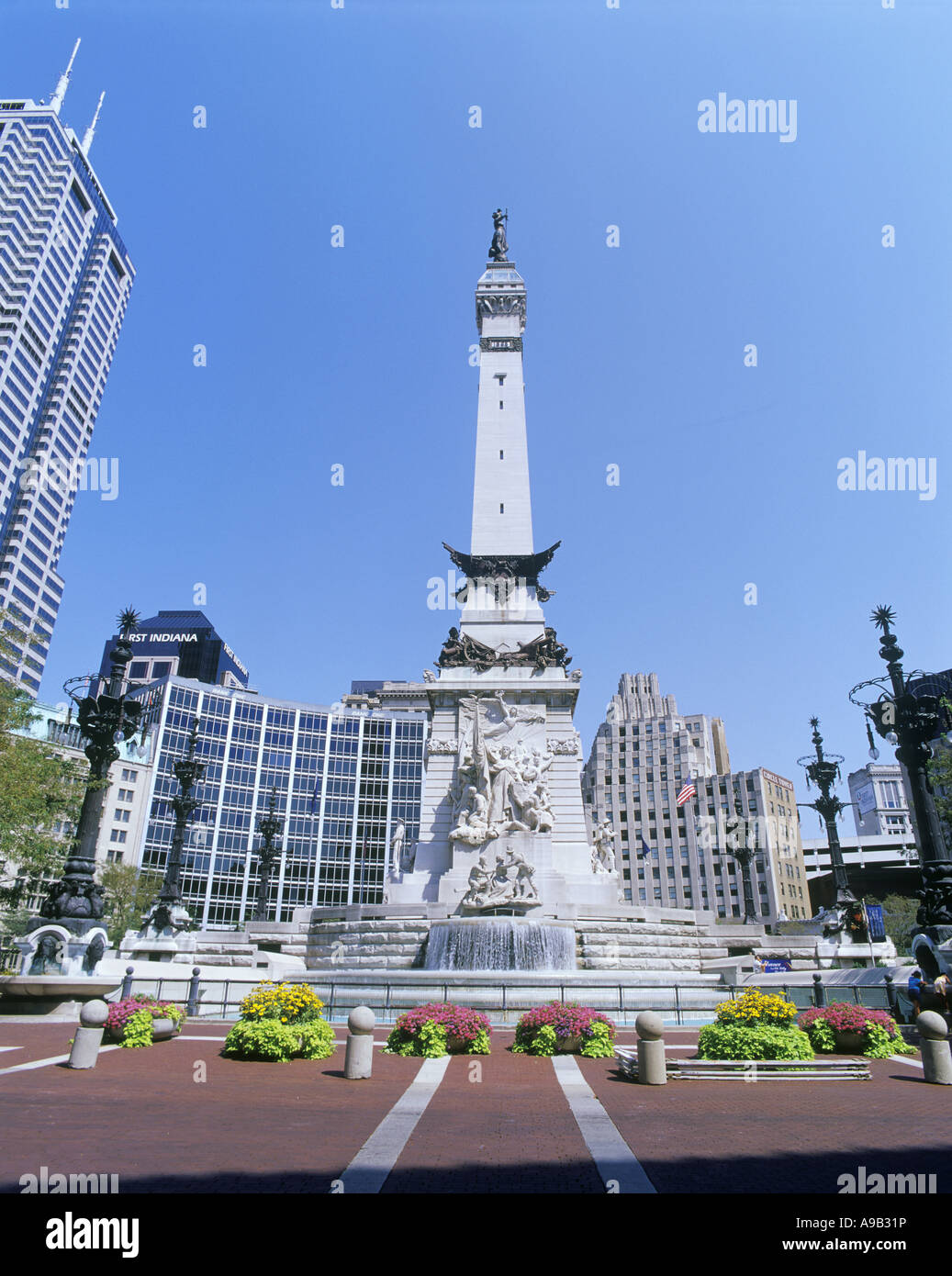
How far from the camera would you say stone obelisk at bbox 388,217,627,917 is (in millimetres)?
29609

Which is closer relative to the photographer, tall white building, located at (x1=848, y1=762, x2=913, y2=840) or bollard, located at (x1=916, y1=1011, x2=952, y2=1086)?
bollard, located at (x1=916, y1=1011, x2=952, y2=1086)

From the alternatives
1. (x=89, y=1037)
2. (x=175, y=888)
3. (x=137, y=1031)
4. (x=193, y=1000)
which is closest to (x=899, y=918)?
(x=175, y=888)

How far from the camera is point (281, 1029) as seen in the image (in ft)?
41.9

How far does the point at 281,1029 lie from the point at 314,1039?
2.39ft

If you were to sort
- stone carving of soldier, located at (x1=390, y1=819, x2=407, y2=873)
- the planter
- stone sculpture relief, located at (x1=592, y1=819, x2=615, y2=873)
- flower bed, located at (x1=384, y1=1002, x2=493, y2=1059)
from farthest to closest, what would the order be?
stone carving of soldier, located at (x1=390, y1=819, x2=407, y2=873)
stone sculpture relief, located at (x1=592, y1=819, x2=615, y2=873)
flower bed, located at (x1=384, y1=1002, x2=493, y2=1059)
the planter

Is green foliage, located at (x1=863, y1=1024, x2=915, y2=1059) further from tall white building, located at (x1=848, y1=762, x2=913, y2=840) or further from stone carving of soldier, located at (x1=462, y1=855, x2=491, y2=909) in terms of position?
tall white building, located at (x1=848, y1=762, x2=913, y2=840)

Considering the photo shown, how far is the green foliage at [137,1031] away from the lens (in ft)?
45.3

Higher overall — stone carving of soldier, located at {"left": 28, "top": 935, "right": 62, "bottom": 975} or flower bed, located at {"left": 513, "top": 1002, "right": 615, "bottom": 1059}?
stone carving of soldier, located at {"left": 28, "top": 935, "right": 62, "bottom": 975}

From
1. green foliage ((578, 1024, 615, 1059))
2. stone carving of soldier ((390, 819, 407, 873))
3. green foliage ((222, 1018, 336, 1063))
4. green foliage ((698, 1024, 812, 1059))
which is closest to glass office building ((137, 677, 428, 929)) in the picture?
stone carving of soldier ((390, 819, 407, 873))

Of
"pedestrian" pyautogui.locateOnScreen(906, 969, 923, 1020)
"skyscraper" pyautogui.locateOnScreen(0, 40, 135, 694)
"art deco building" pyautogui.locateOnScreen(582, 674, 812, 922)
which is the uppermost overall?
"skyscraper" pyautogui.locateOnScreen(0, 40, 135, 694)

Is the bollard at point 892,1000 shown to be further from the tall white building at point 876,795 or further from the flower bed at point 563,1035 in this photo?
the tall white building at point 876,795

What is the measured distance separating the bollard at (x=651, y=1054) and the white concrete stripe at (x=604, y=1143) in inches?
33.8

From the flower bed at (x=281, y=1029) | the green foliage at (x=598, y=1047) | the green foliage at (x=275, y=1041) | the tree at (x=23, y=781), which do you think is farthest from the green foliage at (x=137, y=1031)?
the tree at (x=23, y=781)

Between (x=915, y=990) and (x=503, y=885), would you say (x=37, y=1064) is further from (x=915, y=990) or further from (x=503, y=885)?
(x=503, y=885)
